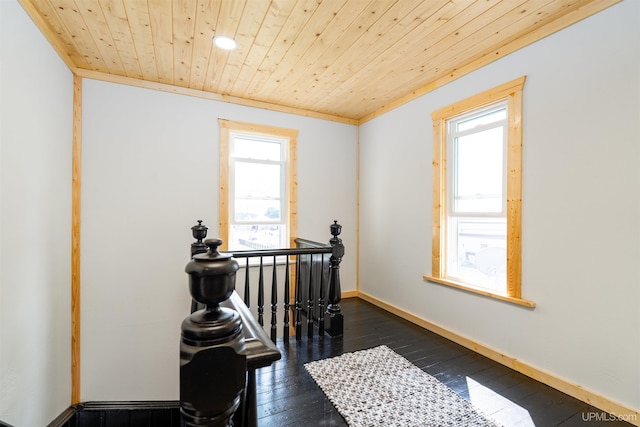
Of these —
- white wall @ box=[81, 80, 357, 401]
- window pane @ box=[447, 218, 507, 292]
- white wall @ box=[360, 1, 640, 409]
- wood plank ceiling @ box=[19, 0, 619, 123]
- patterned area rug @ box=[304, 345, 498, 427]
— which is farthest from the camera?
white wall @ box=[81, 80, 357, 401]

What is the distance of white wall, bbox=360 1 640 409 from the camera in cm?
188

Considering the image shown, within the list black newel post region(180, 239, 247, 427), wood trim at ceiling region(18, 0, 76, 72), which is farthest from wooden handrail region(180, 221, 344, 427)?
wood trim at ceiling region(18, 0, 76, 72)

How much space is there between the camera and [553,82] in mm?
2256

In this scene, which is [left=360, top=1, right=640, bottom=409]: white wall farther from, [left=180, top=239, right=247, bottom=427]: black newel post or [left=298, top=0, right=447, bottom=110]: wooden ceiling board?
[left=180, top=239, right=247, bottom=427]: black newel post

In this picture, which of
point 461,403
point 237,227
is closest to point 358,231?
point 237,227

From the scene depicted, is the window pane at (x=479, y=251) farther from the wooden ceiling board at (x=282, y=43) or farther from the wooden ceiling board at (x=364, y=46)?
the wooden ceiling board at (x=282, y=43)

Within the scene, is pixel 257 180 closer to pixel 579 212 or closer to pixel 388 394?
pixel 388 394

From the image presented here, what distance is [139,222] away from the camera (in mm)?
3359

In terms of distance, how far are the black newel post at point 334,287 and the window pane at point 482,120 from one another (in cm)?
173

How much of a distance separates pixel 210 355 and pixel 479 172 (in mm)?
2997

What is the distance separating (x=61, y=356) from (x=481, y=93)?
4781 mm

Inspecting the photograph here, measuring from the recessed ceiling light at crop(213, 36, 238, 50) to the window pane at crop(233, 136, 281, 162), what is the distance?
4.56 feet

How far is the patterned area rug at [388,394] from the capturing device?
177 cm

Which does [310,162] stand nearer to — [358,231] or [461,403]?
[358,231]
